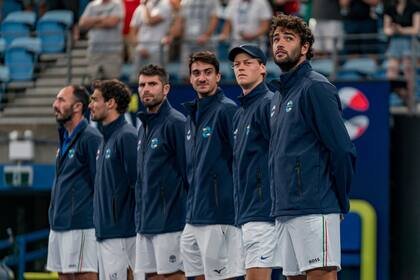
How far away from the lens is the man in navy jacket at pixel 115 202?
1202 centimetres

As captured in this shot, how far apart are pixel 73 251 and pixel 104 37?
5.91 meters

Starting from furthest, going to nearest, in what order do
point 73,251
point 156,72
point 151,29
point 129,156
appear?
1. point 151,29
2. point 73,251
3. point 129,156
4. point 156,72

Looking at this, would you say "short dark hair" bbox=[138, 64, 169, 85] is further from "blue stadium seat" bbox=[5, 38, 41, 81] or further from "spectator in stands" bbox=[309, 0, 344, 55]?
"blue stadium seat" bbox=[5, 38, 41, 81]

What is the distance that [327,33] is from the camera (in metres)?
17.0

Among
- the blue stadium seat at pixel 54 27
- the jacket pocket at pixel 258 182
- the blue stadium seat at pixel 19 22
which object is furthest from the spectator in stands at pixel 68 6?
the jacket pocket at pixel 258 182

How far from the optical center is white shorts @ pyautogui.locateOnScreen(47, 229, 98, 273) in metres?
12.4

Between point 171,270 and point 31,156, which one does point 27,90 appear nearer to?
point 31,156

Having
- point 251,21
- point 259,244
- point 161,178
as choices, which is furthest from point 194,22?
point 259,244

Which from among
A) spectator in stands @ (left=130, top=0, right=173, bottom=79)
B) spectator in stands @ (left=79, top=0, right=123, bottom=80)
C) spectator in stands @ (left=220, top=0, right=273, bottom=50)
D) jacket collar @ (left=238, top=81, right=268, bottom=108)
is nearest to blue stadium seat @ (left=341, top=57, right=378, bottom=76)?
spectator in stands @ (left=220, top=0, right=273, bottom=50)

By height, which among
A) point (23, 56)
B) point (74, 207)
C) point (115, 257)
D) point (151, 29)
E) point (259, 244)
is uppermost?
point (151, 29)

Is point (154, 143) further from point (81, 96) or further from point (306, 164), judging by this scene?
point (306, 164)

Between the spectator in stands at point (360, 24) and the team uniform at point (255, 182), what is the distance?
6.31 meters

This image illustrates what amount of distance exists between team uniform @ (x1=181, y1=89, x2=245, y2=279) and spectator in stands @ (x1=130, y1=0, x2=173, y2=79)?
5967mm

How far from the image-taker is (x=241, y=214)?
34.1 feet
